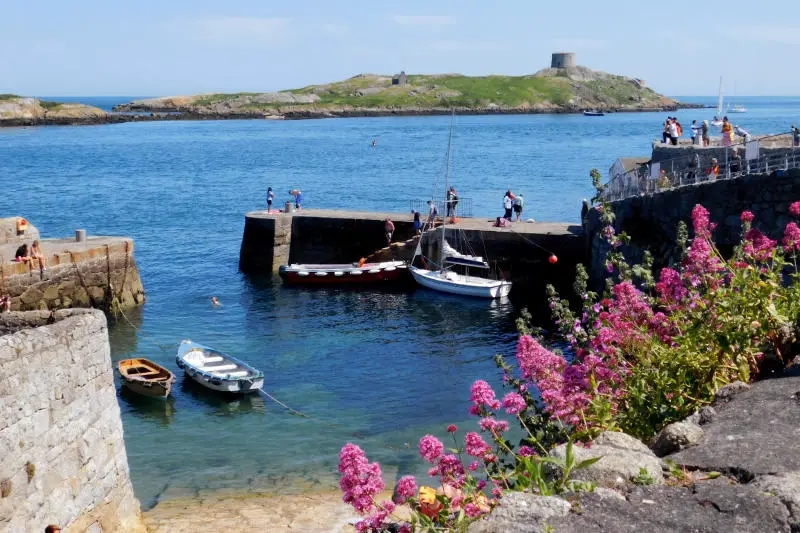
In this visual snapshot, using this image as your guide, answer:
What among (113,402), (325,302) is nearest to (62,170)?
(325,302)

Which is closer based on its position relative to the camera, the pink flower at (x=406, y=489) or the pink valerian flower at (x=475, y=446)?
the pink flower at (x=406, y=489)

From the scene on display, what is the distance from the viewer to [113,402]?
11.3 m

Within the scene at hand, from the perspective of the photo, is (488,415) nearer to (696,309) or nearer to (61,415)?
(696,309)

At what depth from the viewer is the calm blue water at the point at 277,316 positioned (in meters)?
19.1

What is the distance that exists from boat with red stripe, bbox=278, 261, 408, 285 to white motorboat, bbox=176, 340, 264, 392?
1011 cm

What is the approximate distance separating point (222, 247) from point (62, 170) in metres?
47.1

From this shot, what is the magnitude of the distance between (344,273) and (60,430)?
25402 mm

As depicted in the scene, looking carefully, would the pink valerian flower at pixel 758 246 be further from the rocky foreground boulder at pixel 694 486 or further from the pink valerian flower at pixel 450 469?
the pink valerian flower at pixel 450 469

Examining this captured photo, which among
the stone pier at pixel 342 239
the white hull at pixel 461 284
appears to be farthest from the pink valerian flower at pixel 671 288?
the stone pier at pixel 342 239

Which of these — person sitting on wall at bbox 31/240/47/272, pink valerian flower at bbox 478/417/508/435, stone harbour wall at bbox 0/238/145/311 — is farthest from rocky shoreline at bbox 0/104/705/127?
pink valerian flower at bbox 478/417/508/435

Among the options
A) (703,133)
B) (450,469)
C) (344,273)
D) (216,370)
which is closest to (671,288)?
(450,469)

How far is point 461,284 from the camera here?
33094 mm

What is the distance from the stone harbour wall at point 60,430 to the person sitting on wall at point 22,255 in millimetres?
17452

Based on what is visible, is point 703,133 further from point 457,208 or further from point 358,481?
point 358,481
